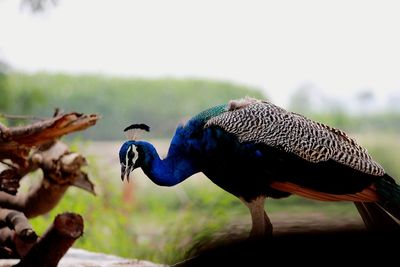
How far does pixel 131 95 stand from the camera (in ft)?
42.5

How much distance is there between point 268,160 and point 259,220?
8.4 inches

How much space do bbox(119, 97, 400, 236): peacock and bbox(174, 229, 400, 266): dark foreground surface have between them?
0.31m

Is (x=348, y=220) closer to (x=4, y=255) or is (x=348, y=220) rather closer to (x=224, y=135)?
(x=224, y=135)

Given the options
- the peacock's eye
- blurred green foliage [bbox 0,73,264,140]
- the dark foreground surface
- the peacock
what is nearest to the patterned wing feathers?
the peacock

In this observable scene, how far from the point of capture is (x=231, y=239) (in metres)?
1.77

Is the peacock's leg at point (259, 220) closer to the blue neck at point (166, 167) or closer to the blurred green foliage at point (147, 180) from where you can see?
the blurred green foliage at point (147, 180)

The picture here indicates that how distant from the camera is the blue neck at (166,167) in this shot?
2.38 meters

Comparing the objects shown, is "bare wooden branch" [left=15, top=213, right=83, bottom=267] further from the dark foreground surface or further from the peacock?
the dark foreground surface

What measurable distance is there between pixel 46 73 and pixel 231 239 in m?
11.5

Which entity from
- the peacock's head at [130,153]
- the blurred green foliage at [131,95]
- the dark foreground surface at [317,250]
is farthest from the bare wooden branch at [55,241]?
the blurred green foliage at [131,95]

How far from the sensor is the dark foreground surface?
153 centimetres

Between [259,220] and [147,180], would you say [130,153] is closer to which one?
[259,220]

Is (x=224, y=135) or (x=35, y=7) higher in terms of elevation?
(x=35, y=7)

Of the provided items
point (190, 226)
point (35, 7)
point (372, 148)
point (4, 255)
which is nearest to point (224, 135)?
point (4, 255)
